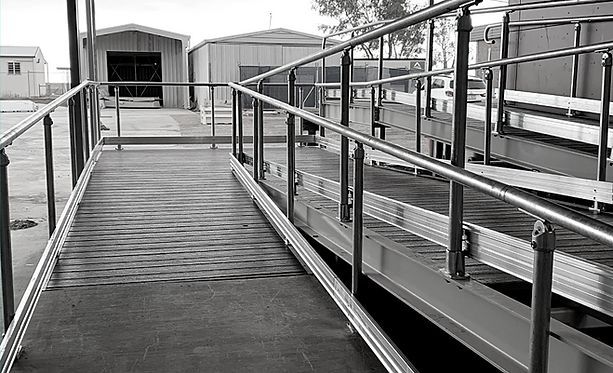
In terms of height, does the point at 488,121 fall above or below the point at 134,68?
below

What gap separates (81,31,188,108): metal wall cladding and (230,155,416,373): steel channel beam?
68.2ft

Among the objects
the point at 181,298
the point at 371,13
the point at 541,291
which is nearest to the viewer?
the point at 541,291

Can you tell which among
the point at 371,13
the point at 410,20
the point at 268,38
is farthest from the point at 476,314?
the point at 371,13

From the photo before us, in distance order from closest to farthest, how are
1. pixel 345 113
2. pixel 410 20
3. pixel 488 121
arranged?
pixel 410 20 → pixel 345 113 → pixel 488 121

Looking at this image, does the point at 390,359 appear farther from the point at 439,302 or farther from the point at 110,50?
the point at 110,50

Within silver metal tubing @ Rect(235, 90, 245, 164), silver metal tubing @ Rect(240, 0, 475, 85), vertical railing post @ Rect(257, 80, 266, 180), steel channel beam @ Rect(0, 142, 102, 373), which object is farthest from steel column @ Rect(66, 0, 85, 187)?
silver metal tubing @ Rect(240, 0, 475, 85)

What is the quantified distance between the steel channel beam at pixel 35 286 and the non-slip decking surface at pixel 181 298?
71 millimetres

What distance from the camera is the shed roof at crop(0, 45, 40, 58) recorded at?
30.9 feet

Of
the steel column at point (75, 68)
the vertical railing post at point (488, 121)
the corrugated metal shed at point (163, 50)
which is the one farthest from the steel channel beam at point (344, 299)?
the corrugated metal shed at point (163, 50)

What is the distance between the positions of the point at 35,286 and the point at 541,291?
2.05 meters

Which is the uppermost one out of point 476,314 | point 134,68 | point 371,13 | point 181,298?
point 371,13

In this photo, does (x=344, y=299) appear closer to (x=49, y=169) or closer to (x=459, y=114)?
(x=459, y=114)

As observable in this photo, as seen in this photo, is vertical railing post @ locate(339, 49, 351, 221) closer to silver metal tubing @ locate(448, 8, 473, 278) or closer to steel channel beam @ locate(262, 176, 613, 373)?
steel channel beam @ locate(262, 176, 613, 373)

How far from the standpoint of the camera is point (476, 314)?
183 centimetres
